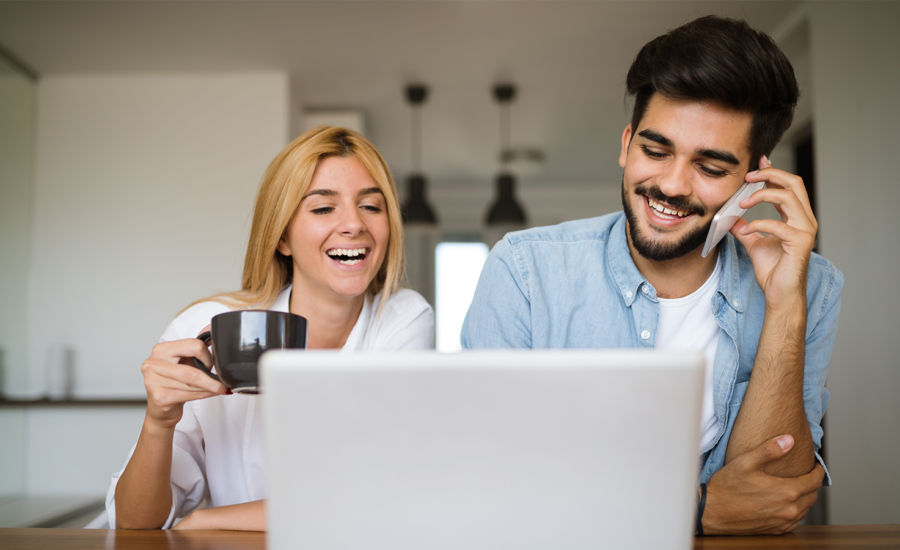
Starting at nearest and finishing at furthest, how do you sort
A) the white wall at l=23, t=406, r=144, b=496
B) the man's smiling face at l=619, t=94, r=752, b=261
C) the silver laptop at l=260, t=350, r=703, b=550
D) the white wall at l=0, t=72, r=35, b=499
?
the silver laptop at l=260, t=350, r=703, b=550 < the man's smiling face at l=619, t=94, r=752, b=261 < the white wall at l=0, t=72, r=35, b=499 < the white wall at l=23, t=406, r=144, b=496

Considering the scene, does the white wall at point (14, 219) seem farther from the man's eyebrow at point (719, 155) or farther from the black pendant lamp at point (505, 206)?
the man's eyebrow at point (719, 155)

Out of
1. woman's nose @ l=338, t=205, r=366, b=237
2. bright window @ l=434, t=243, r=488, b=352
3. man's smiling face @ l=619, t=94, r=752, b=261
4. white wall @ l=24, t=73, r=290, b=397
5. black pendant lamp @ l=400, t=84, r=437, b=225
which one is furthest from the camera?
bright window @ l=434, t=243, r=488, b=352

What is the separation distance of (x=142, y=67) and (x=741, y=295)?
3.62 metres

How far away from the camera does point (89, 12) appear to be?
302 cm

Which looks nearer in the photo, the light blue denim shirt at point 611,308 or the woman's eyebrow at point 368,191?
the light blue denim shirt at point 611,308

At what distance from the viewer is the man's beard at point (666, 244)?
1271 millimetres

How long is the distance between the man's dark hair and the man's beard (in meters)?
0.18

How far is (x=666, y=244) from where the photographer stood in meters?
1.30

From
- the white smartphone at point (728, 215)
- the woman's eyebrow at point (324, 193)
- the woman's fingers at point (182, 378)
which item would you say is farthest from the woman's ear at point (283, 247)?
the white smartphone at point (728, 215)

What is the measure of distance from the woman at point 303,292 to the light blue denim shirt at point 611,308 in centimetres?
30

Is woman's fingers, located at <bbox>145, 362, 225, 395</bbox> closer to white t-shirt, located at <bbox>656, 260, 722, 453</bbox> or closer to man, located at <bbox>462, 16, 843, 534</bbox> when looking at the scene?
man, located at <bbox>462, 16, 843, 534</bbox>

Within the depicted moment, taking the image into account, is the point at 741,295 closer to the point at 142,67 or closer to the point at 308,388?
the point at 308,388

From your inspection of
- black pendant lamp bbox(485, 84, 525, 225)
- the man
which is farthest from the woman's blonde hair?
black pendant lamp bbox(485, 84, 525, 225)

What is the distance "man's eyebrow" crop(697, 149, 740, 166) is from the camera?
48.3 inches
